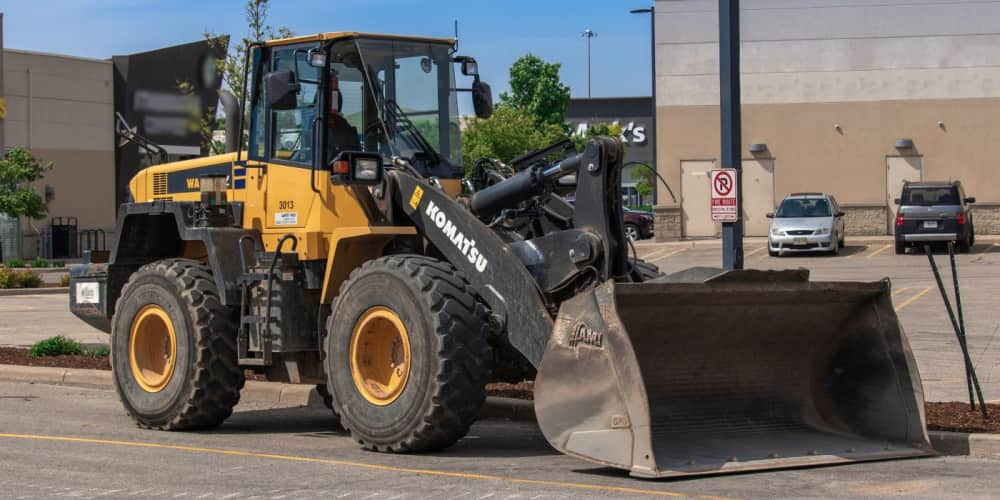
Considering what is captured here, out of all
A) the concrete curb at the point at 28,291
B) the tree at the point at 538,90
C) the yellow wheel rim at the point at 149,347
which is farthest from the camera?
the tree at the point at 538,90

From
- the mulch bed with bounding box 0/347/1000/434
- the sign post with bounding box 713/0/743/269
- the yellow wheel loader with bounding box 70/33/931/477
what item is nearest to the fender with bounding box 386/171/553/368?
the yellow wheel loader with bounding box 70/33/931/477

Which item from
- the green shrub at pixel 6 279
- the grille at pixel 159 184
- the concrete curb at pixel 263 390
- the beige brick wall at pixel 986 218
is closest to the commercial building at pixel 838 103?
the beige brick wall at pixel 986 218

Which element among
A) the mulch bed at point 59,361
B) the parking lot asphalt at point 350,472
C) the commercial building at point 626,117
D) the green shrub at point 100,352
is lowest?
A: the parking lot asphalt at point 350,472

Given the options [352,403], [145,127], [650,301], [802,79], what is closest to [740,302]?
[650,301]

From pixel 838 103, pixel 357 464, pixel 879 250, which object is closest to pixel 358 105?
pixel 357 464

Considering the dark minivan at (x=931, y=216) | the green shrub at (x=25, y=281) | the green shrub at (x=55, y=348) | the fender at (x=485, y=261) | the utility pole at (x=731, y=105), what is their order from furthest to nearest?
the dark minivan at (x=931, y=216) → the green shrub at (x=25, y=281) → the green shrub at (x=55, y=348) → the utility pole at (x=731, y=105) → the fender at (x=485, y=261)

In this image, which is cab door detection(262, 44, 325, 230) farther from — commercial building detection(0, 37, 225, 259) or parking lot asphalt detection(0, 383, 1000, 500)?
commercial building detection(0, 37, 225, 259)

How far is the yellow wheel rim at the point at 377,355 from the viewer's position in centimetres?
968

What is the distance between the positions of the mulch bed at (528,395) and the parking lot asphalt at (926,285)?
127 cm

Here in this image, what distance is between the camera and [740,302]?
9266 mm

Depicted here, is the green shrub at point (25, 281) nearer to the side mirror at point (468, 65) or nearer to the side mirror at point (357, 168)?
the side mirror at point (468, 65)

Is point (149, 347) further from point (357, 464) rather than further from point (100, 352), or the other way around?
point (100, 352)

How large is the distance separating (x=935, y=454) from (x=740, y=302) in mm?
1846

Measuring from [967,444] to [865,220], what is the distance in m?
35.4
